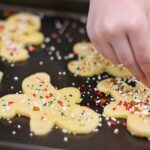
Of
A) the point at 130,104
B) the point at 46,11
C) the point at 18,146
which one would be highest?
the point at 46,11

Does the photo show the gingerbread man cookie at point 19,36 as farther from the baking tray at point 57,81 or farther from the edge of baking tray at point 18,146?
the edge of baking tray at point 18,146

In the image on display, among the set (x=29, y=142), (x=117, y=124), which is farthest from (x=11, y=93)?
(x=117, y=124)

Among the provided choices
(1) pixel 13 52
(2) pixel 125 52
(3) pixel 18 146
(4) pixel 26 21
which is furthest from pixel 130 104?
(4) pixel 26 21

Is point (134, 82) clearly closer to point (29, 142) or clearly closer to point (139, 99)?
point (139, 99)

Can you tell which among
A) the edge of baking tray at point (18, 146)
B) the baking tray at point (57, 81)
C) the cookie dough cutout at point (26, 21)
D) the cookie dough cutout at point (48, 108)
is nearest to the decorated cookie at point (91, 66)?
the baking tray at point (57, 81)

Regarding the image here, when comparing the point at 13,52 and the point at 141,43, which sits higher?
the point at 141,43

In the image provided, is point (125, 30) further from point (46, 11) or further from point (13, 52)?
point (46, 11)

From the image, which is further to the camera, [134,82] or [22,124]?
[134,82]
